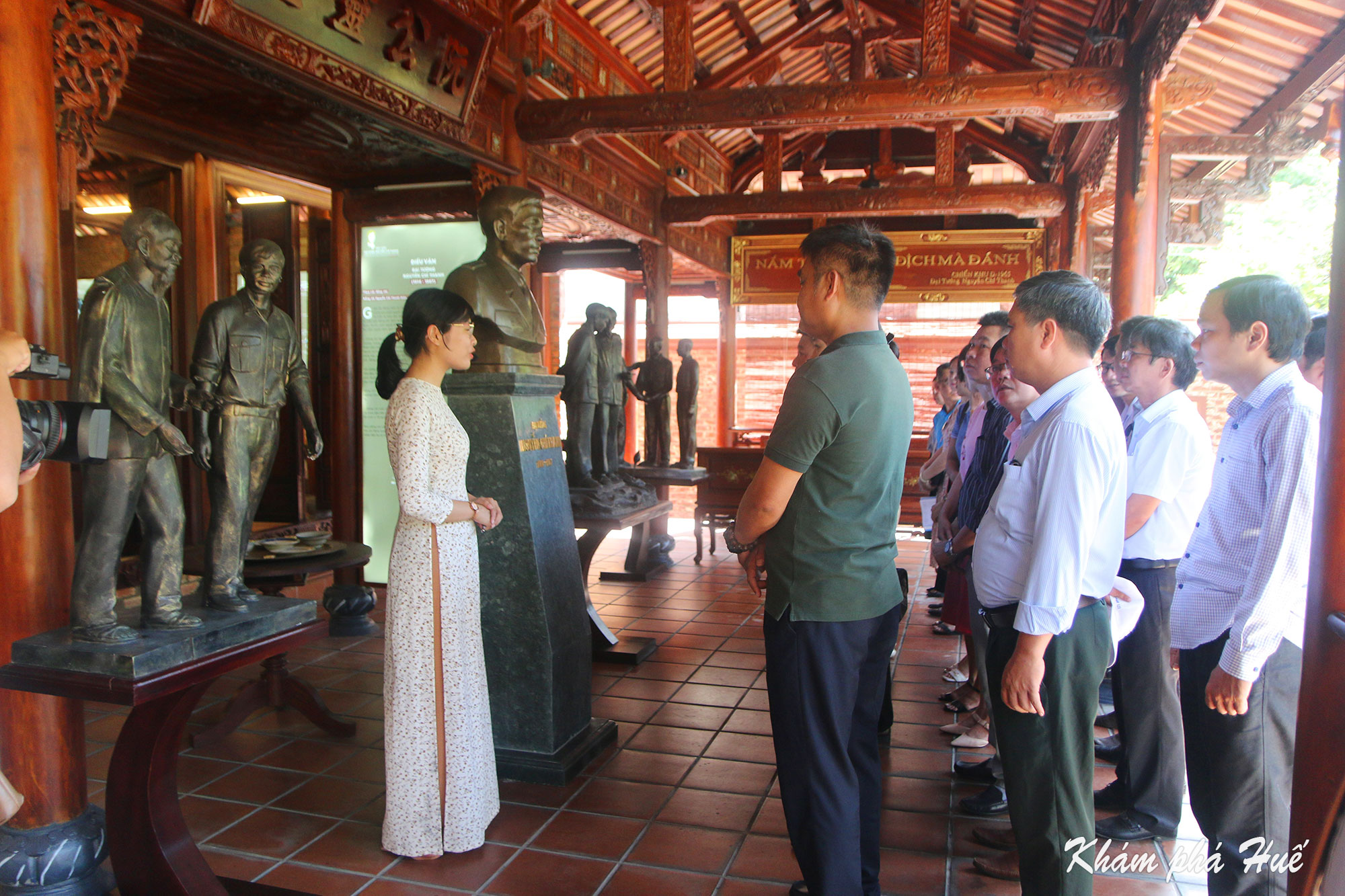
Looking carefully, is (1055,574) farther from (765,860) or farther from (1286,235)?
(1286,235)

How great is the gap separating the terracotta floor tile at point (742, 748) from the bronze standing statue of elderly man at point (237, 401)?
169 centimetres

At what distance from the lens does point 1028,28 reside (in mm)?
6637

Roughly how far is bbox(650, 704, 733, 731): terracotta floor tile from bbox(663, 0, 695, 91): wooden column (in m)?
3.61

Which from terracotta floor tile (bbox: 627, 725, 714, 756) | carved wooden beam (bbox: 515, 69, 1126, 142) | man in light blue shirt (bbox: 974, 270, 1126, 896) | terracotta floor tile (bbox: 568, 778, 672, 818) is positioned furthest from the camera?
carved wooden beam (bbox: 515, 69, 1126, 142)

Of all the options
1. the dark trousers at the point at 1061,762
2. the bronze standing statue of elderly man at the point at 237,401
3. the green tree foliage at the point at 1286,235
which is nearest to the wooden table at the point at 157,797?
the bronze standing statue of elderly man at the point at 237,401

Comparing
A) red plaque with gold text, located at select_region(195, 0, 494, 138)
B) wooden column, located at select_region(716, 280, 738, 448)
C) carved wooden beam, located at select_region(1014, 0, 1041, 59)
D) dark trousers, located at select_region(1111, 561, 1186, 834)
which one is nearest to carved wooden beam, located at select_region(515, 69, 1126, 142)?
red plaque with gold text, located at select_region(195, 0, 494, 138)

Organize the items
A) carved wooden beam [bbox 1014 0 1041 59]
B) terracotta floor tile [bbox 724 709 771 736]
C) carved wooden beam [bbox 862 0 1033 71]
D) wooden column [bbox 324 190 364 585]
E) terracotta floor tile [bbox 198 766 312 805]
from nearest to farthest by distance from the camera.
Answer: terracotta floor tile [bbox 198 766 312 805] < terracotta floor tile [bbox 724 709 771 736] < wooden column [bbox 324 190 364 585] < carved wooden beam [bbox 1014 0 1041 59] < carved wooden beam [bbox 862 0 1033 71]

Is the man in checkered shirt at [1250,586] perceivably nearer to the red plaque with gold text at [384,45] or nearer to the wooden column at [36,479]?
the wooden column at [36,479]

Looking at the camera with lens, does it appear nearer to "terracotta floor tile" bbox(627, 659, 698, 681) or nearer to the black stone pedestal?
the black stone pedestal

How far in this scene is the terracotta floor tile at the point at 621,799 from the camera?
104 inches

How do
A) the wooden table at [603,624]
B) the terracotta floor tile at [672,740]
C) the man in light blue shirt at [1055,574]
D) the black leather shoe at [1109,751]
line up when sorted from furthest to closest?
1. the wooden table at [603,624]
2. the terracotta floor tile at [672,740]
3. the black leather shoe at [1109,751]
4. the man in light blue shirt at [1055,574]

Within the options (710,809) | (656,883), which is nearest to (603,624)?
(710,809)

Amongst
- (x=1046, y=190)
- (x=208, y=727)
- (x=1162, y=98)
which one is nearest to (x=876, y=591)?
(x=208, y=727)

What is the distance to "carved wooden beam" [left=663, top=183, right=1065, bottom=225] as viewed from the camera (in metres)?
7.13
